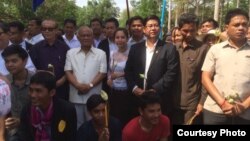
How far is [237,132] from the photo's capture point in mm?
4062

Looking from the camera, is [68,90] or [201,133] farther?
[68,90]

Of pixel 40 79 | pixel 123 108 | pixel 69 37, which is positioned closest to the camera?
pixel 40 79

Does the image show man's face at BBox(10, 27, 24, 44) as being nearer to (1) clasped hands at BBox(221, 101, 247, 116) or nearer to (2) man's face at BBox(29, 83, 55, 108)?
(2) man's face at BBox(29, 83, 55, 108)

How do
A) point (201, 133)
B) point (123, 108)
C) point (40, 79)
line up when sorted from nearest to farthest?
point (40, 79), point (201, 133), point (123, 108)

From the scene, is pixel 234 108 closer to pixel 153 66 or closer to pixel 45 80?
pixel 153 66

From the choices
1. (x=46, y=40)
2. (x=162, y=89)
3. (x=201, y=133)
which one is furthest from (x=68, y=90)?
(x=201, y=133)

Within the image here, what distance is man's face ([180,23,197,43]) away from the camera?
4902 mm

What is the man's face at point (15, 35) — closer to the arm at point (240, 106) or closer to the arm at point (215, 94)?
the arm at point (215, 94)

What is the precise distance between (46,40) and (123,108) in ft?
4.82

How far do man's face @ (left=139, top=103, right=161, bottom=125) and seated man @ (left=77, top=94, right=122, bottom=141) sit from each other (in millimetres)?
320

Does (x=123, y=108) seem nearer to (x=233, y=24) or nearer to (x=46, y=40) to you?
(x=46, y=40)

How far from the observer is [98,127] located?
422cm

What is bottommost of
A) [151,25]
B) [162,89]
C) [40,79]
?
[162,89]

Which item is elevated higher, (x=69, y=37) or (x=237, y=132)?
(x=69, y=37)
